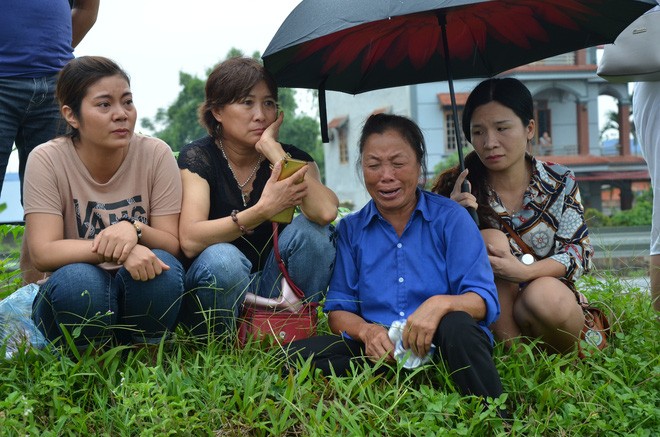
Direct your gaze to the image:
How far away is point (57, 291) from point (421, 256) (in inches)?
62.6

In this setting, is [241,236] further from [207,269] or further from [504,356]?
[504,356]

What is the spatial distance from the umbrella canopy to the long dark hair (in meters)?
0.26

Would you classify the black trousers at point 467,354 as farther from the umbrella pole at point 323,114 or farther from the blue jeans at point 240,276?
the umbrella pole at point 323,114

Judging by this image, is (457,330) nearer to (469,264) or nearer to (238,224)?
(469,264)

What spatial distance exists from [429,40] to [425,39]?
31mm

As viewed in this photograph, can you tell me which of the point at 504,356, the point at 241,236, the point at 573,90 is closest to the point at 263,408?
the point at 241,236

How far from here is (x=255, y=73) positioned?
3820mm

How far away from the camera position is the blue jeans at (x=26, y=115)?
13.3 ft

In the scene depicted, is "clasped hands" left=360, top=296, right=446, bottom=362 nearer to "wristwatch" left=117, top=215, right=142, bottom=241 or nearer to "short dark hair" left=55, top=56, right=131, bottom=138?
"wristwatch" left=117, top=215, right=142, bottom=241

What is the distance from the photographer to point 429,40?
13.8ft

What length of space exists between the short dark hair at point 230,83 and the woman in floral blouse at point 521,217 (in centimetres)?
108

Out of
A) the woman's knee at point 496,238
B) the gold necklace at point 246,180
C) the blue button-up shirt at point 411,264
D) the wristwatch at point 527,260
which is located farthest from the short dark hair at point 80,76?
the wristwatch at point 527,260

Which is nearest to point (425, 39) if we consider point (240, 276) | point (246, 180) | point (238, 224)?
point (246, 180)

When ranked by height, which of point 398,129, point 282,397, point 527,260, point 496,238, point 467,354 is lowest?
point 282,397
